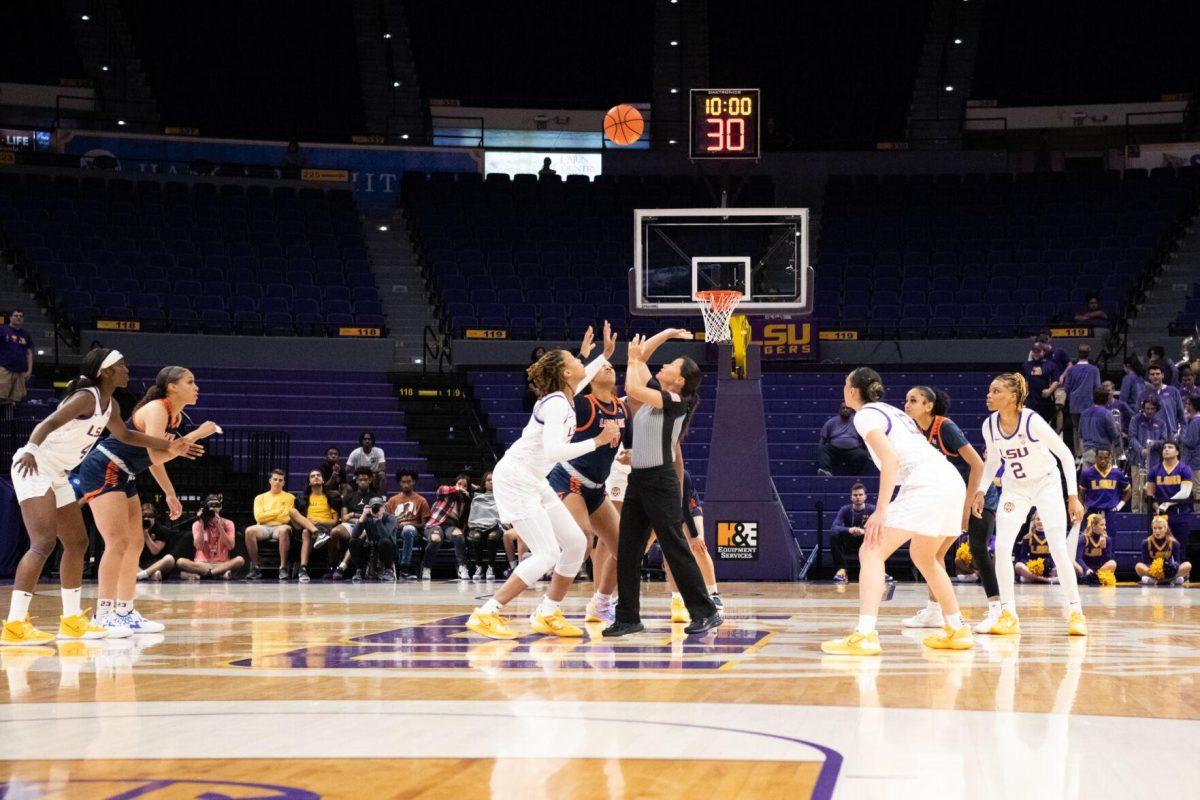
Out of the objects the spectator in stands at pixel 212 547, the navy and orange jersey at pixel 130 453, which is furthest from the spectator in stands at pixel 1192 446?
the navy and orange jersey at pixel 130 453

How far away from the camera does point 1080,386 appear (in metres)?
20.0

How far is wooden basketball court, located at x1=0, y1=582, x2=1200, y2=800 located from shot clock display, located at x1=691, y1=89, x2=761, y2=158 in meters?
13.2

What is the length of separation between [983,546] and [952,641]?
99.4 inches

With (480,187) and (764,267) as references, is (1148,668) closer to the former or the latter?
(764,267)

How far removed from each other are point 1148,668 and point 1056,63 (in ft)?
99.2

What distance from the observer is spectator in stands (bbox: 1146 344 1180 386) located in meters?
19.5

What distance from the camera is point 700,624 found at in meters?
8.91

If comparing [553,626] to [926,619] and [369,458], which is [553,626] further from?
[369,458]

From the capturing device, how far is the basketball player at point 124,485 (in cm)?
882

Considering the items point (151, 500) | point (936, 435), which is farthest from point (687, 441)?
point (936, 435)

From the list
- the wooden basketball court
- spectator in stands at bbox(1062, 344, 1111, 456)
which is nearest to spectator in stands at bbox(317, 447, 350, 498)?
the wooden basketball court

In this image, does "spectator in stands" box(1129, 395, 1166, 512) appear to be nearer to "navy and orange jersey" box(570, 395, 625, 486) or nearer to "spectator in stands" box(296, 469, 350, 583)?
"spectator in stands" box(296, 469, 350, 583)

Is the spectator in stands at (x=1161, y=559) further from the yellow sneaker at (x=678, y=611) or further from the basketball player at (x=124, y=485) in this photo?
the basketball player at (x=124, y=485)

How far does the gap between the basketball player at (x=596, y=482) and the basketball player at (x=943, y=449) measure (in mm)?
2151
